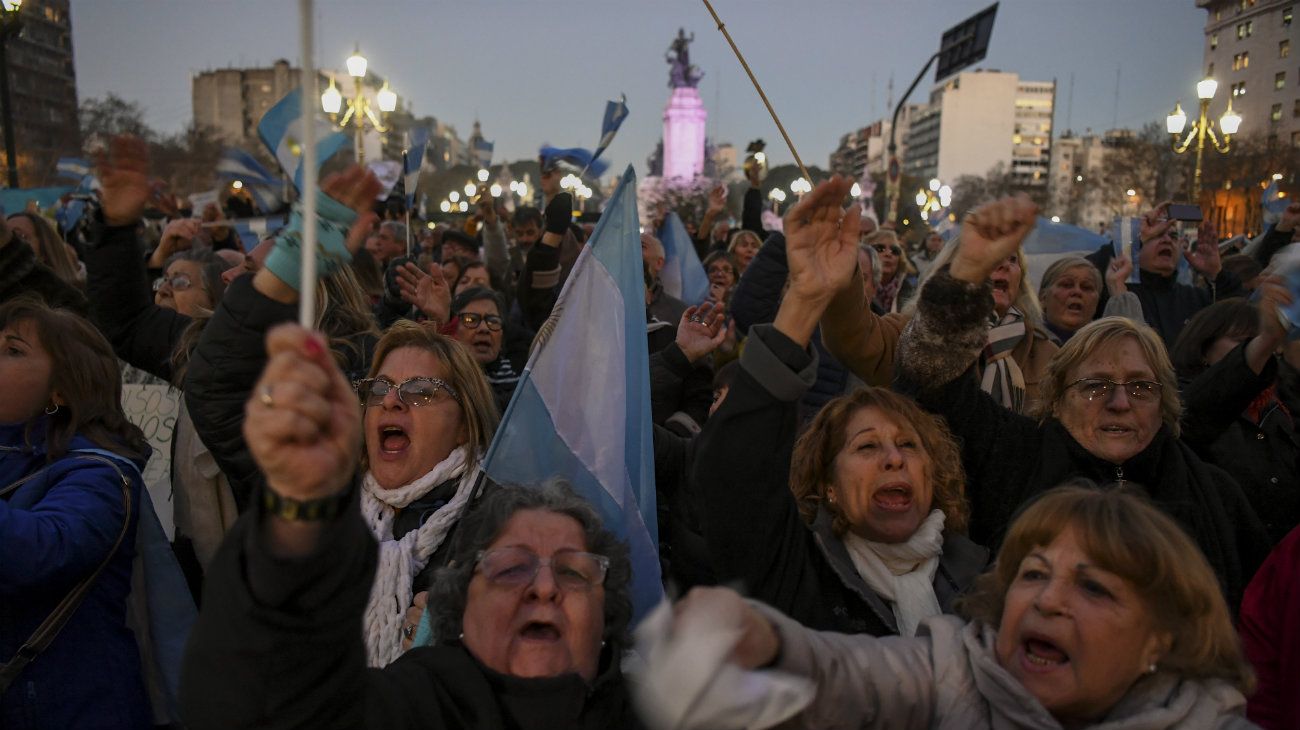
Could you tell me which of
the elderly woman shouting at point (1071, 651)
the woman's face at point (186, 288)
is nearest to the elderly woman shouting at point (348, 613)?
the elderly woman shouting at point (1071, 651)

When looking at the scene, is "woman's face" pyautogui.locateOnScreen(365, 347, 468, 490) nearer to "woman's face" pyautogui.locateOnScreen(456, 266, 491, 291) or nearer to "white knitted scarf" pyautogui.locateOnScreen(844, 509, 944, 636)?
"white knitted scarf" pyautogui.locateOnScreen(844, 509, 944, 636)

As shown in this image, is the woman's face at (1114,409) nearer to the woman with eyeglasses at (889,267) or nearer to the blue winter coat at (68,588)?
the blue winter coat at (68,588)

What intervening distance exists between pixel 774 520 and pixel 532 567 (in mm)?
593

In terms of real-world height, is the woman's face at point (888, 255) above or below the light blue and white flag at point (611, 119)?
below

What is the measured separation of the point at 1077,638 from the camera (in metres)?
1.96

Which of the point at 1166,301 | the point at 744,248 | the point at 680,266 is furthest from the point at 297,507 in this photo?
the point at 680,266

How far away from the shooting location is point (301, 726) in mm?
1526

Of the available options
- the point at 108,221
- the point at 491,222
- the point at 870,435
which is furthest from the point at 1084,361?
the point at 491,222

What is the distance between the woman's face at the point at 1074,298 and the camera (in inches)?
194

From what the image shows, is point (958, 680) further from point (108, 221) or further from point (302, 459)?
point (108, 221)

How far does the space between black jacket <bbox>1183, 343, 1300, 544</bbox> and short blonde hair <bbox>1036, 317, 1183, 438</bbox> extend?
30 cm

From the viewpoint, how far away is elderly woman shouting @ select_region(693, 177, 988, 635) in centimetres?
222

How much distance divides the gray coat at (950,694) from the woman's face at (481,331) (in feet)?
10.0

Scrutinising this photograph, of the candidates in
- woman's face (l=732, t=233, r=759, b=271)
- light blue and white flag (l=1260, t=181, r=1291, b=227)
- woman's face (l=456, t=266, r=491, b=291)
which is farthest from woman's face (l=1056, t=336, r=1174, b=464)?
light blue and white flag (l=1260, t=181, r=1291, b=227)
